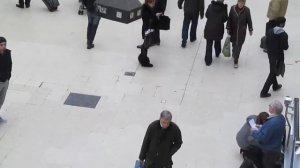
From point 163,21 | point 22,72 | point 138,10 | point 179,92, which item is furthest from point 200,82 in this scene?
point 138,10

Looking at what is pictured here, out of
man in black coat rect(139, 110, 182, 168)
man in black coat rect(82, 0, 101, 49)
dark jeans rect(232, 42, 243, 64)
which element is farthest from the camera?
man in black coat rect(82, 0, 101, 49)

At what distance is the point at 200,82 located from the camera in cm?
1128

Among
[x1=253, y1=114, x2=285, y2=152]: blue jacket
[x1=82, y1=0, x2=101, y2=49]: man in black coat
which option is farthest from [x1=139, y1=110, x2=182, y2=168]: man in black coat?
[x1=82, y1=0, x2=101, y2=49]: man in black coat

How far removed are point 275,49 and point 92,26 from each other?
161 inches

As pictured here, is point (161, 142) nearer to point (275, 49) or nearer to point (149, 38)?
point (275, 49)

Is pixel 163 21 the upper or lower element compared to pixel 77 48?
upper

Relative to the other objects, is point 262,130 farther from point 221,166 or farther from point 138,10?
point 138,10

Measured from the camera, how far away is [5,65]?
355 inches

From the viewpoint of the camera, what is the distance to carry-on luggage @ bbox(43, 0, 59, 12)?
1430cm

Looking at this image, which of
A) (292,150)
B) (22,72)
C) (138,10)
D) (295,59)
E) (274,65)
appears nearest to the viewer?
(138,10)

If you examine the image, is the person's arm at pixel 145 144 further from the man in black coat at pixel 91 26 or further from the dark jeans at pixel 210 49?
the man in black coat at pixel 91 26

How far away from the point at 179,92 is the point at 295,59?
3.12m

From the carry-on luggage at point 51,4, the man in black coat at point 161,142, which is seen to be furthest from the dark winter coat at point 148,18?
the man in black coat at point 161,142

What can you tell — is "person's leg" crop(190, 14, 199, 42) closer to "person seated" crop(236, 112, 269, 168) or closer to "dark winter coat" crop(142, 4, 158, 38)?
"dark winter coat" crop(142, 4, 158, 38)
